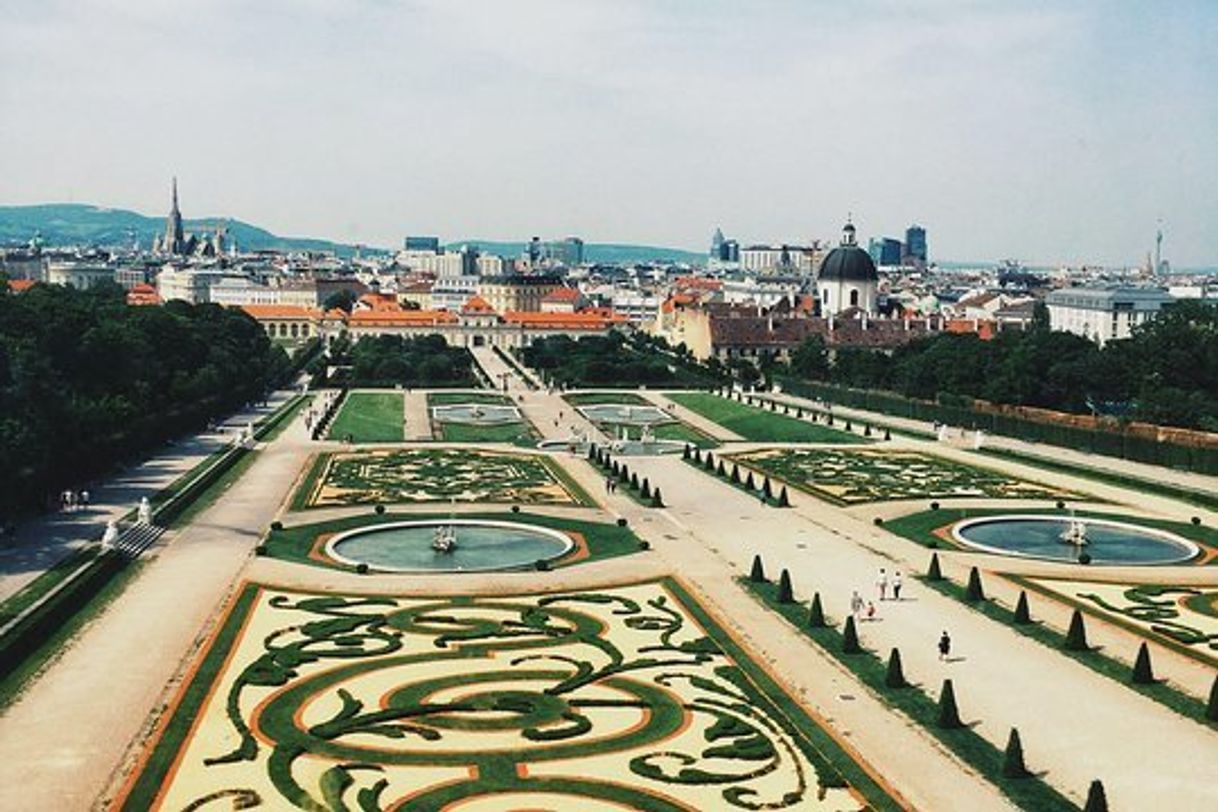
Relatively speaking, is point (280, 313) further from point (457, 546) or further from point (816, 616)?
point (816, 616)

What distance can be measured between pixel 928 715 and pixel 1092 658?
667cm

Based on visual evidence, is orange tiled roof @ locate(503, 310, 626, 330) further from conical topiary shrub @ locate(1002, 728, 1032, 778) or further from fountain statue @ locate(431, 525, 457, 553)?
conical topiary shrub @ locate(1002, 728, 1032, 778)

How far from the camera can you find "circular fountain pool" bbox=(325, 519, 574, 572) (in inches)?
1604

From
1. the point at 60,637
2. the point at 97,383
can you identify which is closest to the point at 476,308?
the point at 97,383

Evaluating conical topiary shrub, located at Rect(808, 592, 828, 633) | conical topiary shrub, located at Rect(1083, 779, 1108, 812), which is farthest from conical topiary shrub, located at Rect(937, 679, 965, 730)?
conical topiary shrub, located at Rect(808, 592, 828, 633)

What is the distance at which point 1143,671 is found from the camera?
29031 mm

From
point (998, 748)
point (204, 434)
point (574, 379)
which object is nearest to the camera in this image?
point (998, 748)

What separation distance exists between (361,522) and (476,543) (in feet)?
17.6

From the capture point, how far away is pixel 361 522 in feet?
156

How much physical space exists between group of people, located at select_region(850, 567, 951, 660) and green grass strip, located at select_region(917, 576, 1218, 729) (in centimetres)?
138

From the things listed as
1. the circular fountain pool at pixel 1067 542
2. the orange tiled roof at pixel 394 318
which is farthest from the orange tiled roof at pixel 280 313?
the circular fountain pool at pixel 1067 542

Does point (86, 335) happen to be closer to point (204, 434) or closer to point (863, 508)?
point (204, 434)

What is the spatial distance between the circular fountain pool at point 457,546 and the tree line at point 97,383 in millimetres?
11136

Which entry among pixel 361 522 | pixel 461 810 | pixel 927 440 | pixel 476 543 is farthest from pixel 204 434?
pixel 461 810
